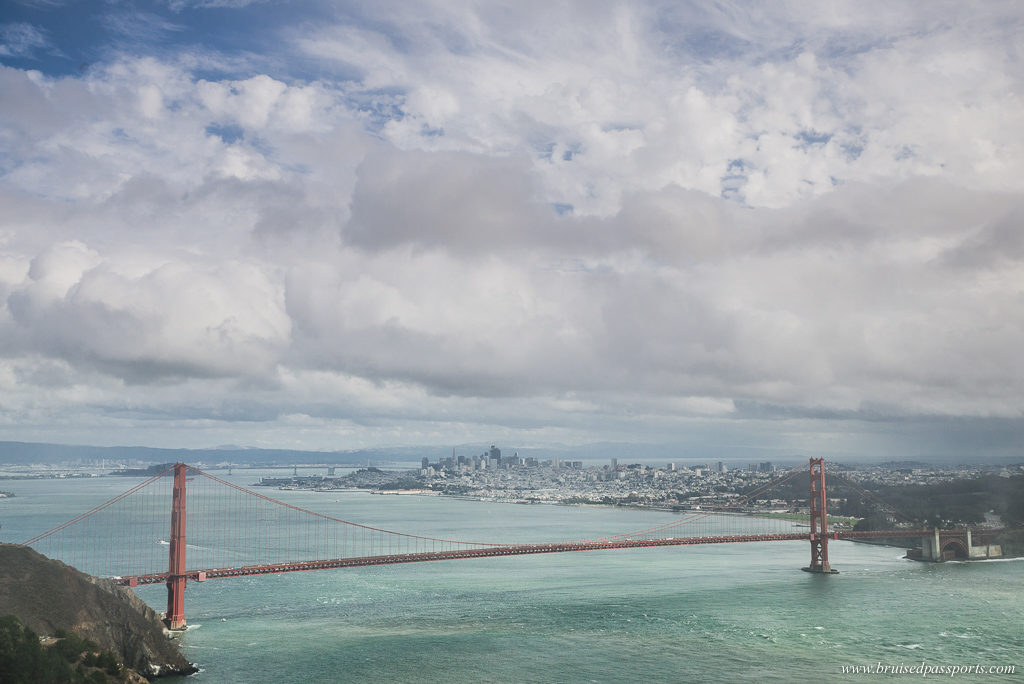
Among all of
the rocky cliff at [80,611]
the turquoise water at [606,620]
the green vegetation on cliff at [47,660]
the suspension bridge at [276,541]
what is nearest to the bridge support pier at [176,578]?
the suspension bridge at [276,541]

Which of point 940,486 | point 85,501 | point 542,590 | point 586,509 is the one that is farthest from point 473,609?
point 85,501

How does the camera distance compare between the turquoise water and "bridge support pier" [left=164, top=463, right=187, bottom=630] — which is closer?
the turquoise water

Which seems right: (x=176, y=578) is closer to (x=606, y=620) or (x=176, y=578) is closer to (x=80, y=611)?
(x=80, y=611)

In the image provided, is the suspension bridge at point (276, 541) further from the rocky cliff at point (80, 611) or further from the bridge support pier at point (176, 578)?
the rocky cliff at point (80, 611)

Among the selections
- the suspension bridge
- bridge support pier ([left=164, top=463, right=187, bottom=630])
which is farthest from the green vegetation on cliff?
bridge support pier ([left=164, top=463, right=187, bottom=630])

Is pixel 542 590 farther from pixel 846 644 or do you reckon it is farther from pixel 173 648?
pixel 173 648

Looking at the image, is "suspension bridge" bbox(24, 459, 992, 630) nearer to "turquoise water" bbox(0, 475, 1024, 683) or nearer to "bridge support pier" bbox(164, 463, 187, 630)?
"bridge support pier" bbox(164, 463, 187, 630)
